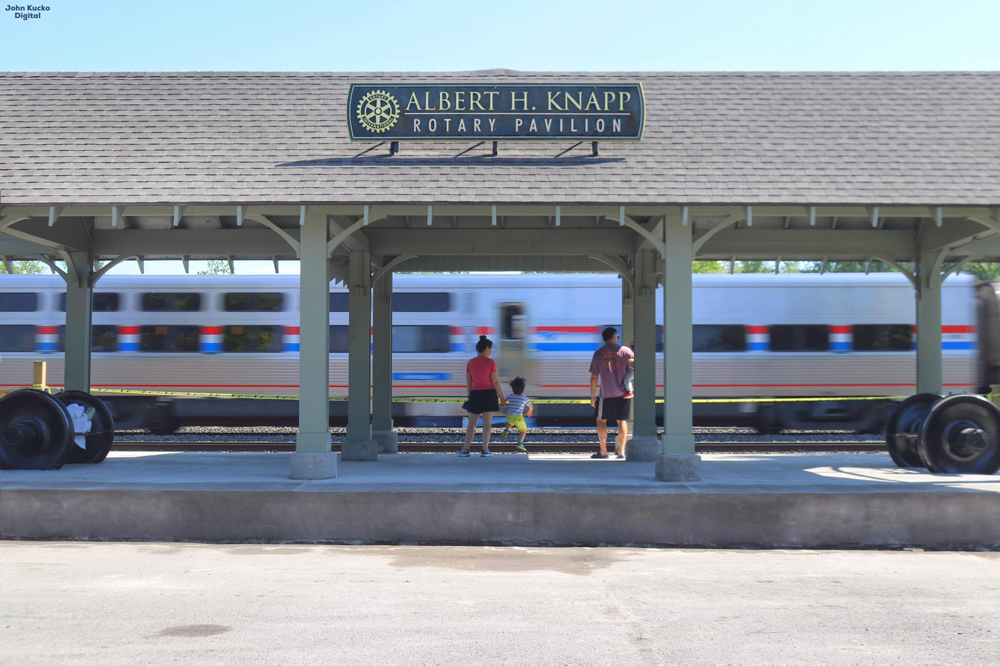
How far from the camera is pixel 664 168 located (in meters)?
9.62

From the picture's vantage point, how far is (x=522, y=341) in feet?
59.2

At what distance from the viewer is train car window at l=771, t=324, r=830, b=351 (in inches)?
707

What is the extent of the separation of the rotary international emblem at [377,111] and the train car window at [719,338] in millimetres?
9945

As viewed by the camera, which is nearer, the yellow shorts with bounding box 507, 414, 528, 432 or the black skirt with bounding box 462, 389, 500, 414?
the black skirt with bounding box 462, 389, 500, 414

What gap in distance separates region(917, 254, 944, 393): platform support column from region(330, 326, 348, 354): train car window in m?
11.0

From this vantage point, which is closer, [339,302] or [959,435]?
[959,435]

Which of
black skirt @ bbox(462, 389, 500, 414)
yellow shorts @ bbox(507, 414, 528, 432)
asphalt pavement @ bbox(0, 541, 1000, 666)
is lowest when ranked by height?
asphalt pavement @ bbox(0, 541, 1000, 666)

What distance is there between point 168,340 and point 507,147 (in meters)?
11.1

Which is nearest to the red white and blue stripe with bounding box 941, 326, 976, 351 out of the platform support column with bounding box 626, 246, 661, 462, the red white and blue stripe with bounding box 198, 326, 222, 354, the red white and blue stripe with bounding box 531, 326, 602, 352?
the red white and blue stripe with bounding box 531, 326, 602, 352

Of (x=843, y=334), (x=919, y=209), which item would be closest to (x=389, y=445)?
(x=919, y=209)

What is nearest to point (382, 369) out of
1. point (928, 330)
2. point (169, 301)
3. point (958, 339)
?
point (928, 330)

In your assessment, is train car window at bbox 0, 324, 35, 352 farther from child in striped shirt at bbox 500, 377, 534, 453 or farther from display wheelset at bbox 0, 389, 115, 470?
child in striped shirt at bbox 500, 377, 534, 453

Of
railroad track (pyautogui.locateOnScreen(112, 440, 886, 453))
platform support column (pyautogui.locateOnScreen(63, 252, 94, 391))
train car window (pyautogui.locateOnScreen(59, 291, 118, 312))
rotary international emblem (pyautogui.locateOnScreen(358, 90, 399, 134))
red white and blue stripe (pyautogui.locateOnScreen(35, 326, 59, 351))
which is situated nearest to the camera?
rotary international emblem (pyautogui.locateOnScreen(358, 90, 399, 134))

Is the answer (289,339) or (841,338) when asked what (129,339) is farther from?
(841,338)
